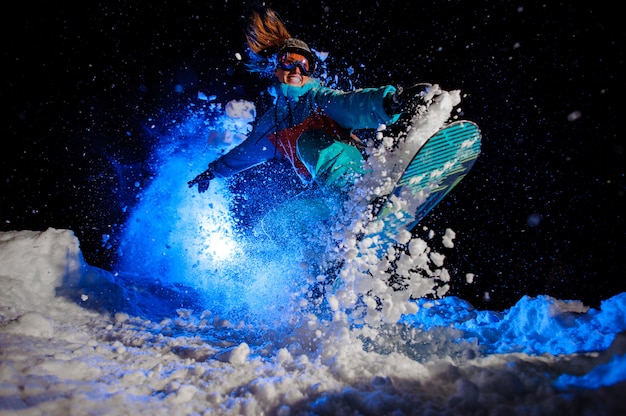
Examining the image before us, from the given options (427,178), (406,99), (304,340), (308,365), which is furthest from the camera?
(427,178)

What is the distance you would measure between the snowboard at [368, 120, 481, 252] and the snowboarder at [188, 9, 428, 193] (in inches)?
19.7

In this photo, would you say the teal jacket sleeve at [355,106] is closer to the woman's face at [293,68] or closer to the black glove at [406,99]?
the black glove at [406,99]

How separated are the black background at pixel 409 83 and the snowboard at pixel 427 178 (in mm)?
3169

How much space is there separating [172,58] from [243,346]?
28.0 ft

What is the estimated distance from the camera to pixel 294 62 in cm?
311

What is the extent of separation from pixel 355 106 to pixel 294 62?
115 centimetres

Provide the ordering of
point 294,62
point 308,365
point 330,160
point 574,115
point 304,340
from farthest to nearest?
point 574,115, point 294,62, point 330,160, point 304,340, point 308,365

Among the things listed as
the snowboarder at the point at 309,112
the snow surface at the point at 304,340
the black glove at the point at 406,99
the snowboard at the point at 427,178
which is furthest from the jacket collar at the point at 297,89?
the snowboard at the point at 427,178

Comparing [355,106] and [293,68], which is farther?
[293,68]

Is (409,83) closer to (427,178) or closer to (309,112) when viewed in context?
(309,112)

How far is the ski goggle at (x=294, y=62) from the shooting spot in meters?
3.12

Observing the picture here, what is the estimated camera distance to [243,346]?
1650 millimetres

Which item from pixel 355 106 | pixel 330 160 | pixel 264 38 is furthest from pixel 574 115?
pixel 264 38

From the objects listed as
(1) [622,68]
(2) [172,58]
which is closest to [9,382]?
(1) [622,68]
